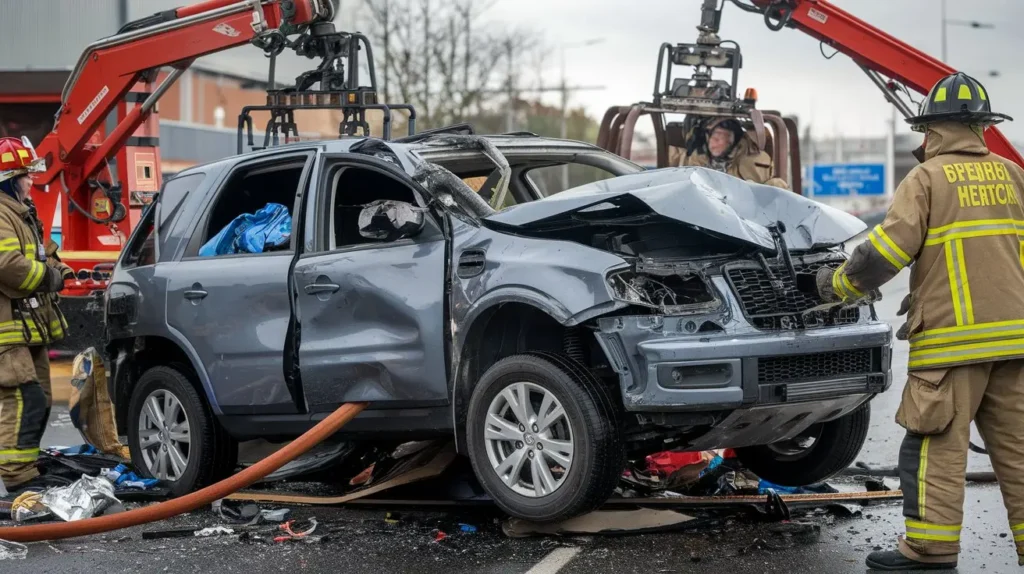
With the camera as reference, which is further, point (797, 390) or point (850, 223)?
point (850, 223)

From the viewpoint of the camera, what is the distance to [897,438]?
870 centimetres

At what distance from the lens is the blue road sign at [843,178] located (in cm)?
4353

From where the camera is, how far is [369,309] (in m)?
6.25

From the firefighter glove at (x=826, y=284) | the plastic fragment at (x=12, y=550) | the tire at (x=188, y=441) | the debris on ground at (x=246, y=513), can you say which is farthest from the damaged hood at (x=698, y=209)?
the plastic fragment at (x=12, y=550)

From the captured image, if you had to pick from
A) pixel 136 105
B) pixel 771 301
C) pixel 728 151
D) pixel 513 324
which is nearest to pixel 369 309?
pixel 513 324

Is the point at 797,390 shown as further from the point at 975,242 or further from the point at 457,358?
the point at 457,358

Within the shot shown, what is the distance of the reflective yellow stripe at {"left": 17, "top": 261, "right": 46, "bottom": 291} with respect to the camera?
25.0 feet

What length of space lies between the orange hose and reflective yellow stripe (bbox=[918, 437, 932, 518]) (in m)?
2.49

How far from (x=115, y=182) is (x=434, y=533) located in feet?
24.7

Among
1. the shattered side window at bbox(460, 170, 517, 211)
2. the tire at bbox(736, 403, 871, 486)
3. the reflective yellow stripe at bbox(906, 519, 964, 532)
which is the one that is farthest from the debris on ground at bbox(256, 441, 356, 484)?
the reflective yellow stripe at bbox(906, 519, 964, 532)

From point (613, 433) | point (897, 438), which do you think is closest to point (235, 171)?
point (613, 433)

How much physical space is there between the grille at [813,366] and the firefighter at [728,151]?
4.80 metres

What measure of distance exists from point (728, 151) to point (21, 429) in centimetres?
557

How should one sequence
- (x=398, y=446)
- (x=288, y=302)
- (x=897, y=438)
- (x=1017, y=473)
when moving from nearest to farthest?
1. (x=1017, y=473)
2. (x=288, y=302)
3. (x=398, y=446)
4. (x=897, y=438)
